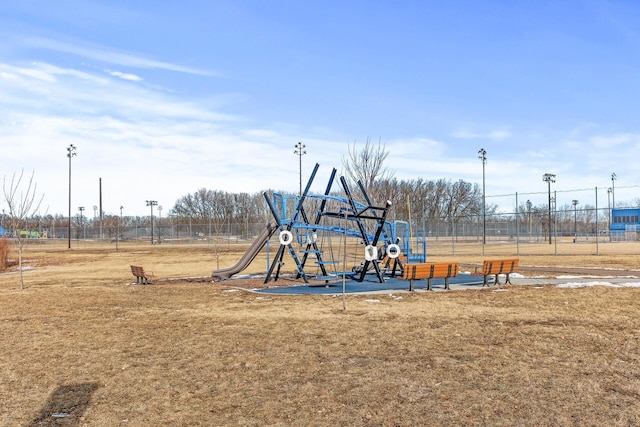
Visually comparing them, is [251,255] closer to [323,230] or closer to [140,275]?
[323,230]

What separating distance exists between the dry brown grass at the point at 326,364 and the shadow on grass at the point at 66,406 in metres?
0.02

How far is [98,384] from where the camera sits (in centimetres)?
600

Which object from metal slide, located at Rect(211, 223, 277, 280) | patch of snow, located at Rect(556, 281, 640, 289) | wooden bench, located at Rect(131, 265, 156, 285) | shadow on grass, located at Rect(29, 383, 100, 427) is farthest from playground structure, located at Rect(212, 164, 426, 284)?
shadow on grass, located at Rect(29, 383, 100, 427)

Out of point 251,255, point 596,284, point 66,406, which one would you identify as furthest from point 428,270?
point 66,406

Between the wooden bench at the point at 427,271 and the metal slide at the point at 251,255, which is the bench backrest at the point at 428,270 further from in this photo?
the metal slide at the point at 251,255

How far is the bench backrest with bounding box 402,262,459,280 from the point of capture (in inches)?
542

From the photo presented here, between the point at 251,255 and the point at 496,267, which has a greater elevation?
the point at 251,255

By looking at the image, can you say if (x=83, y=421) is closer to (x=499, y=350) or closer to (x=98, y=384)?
(x=98, y=384)

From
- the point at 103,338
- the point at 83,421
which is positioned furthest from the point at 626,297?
the point at 83,421

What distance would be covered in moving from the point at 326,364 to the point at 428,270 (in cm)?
798

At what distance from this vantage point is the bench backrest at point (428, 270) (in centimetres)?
1377

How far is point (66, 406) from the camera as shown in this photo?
5320mm

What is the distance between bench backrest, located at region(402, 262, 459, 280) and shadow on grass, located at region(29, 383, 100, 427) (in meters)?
9.05

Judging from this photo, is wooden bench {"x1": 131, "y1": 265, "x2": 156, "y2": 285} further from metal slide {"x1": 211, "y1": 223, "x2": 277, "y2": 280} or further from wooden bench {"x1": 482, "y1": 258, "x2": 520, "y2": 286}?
wooden bench {"x1": 482, "y1": 258, "x2": 520, "y2": 286}
